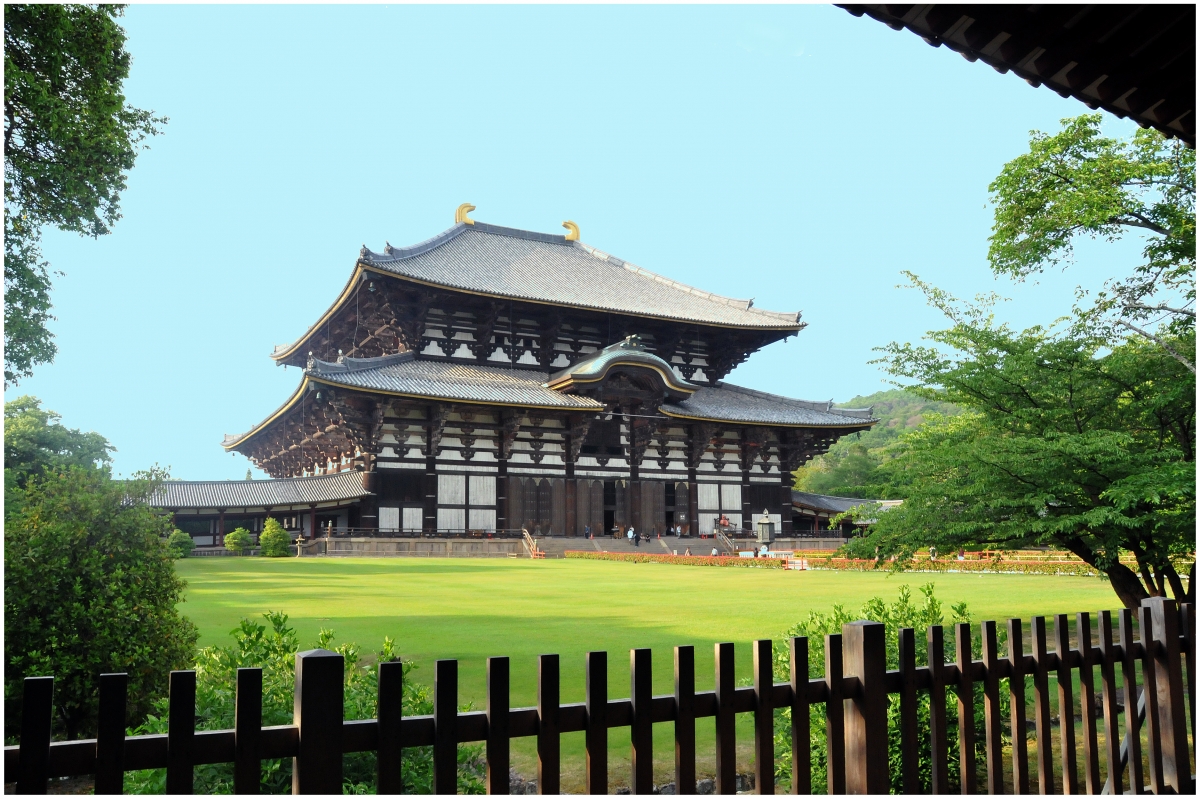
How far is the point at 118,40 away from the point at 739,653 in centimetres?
1262

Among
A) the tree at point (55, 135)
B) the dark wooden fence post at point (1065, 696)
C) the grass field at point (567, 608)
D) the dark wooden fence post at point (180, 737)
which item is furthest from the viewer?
the tree at point (55, 135)

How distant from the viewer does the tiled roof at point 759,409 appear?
117 ft

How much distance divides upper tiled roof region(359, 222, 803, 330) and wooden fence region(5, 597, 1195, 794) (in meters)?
29.7

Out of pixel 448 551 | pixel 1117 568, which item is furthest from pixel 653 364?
pixel 1117 568

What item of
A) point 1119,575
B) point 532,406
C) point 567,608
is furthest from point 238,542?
point 1119,575

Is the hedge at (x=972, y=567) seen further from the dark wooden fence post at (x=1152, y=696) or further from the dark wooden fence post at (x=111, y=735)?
the dark wooden fence post at (x=111, y=735)

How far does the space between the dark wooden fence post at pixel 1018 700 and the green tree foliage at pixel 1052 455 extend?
508cm

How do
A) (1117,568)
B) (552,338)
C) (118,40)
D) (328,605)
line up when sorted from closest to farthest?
(1117,568) → (328,605) → (118,40) → (552,338)

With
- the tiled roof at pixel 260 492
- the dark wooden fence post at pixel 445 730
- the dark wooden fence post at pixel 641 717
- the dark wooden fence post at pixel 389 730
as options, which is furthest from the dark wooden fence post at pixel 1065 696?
the tiled roof at pixel 260 492

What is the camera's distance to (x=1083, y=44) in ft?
11.2

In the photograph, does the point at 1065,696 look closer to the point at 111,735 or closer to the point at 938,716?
the point at 938,716

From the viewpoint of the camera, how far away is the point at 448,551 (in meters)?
28.0

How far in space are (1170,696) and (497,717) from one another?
3.08 meters

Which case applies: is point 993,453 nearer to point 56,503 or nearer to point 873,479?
point 873,479
